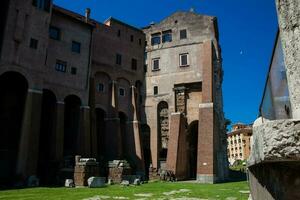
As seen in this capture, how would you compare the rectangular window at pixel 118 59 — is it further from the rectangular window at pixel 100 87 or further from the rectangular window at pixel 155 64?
the rectangular window at pixel 155 64

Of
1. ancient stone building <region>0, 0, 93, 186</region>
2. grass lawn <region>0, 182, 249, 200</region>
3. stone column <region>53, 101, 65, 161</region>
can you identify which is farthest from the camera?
stone column <region>53, 101, 65, 161</region>

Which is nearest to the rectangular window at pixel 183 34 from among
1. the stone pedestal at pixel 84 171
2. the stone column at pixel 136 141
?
the stone column at pixel 136 141

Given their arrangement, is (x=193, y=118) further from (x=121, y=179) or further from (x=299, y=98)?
(x=299, y=98)

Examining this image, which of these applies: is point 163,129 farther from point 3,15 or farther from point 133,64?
point 3,15

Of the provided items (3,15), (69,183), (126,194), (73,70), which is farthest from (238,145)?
(126,194)

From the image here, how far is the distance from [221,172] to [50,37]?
2072cm

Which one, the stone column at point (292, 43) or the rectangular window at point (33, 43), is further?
the rectangular window at point (33, 43)

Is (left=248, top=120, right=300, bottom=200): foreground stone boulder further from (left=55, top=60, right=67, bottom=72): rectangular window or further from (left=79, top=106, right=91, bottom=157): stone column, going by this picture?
(left=55, top=60, right=67, bottom=72): rectangular window

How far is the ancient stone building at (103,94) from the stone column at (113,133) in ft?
0.34

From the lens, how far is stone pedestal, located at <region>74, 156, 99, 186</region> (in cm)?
2050

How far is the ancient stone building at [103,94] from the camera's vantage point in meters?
23.2

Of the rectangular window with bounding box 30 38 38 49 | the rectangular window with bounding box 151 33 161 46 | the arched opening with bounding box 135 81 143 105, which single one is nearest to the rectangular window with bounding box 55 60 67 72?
the rectangular window with bounding box 30 38 38 49

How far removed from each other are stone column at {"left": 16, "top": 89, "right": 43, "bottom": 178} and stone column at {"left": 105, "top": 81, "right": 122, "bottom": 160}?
352 inches

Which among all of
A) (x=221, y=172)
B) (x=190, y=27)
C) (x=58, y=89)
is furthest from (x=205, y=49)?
(x=58, y=89)
